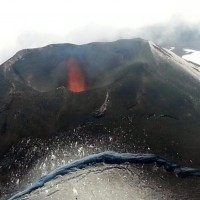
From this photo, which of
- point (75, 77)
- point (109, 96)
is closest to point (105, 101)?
point (109, 96)

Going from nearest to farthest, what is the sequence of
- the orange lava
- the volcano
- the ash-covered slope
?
the volcano → the ash-covered slope → the orange lava

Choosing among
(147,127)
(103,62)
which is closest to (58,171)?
(147,127)

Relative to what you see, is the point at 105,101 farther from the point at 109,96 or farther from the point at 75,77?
the point at 75,77

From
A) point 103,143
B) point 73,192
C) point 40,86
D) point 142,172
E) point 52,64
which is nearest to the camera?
point 73,192

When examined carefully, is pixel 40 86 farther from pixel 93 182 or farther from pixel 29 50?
pixel 93 182

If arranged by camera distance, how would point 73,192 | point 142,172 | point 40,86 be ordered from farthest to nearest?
point 40,86 → point 142,172 → point 73,192

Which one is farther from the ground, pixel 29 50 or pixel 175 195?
pixel 29 50

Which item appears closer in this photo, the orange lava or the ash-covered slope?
the ash-covered slope
